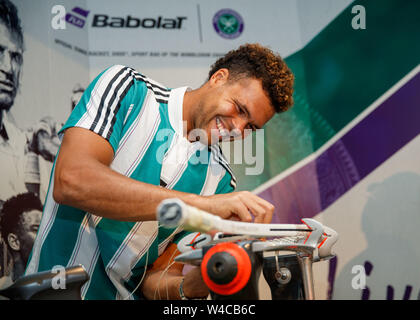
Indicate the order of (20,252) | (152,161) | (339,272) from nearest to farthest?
(152,161)
(20,252)
(339,272)

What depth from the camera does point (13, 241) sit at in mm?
2043

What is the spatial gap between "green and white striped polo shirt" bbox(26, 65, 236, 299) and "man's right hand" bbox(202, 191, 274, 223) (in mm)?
423

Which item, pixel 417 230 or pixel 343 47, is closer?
pixel 417 230

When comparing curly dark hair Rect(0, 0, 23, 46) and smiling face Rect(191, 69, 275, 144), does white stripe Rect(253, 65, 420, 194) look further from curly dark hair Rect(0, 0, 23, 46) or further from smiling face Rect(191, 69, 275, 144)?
curly dark hair Rect(0, 0, 23, 46)

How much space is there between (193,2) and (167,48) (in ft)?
1.24

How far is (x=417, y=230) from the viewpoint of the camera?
2471 mm

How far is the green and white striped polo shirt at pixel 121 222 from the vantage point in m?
1.41

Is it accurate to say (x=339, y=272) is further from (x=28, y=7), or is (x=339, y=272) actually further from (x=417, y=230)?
(x=28, y=7)

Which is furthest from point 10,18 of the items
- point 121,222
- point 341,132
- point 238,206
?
point 341,132

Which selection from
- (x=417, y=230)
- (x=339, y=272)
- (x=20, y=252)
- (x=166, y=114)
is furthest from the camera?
(x=339, y=272)

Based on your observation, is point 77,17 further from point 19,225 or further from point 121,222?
point 121,222

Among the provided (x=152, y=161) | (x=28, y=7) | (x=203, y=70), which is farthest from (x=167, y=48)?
(x=152, y=161)

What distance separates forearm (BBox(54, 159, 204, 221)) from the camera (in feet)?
3.49
